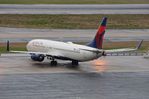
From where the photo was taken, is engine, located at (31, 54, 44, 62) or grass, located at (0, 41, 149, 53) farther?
grass, located at (0, 41, 149, 53)

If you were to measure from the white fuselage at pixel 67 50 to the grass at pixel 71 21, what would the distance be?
46.0 metres

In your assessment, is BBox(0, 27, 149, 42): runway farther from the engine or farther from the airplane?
the engine

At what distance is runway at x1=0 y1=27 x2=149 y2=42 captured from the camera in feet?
358

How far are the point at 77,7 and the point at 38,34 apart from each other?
209ft

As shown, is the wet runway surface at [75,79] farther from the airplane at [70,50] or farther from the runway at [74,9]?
the runway at [74,9]

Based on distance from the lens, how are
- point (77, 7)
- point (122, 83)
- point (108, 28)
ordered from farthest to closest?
1. point (77, 7)
2. point (108, 28)
3. point (122, 83)

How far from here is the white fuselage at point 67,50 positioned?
2872 inches

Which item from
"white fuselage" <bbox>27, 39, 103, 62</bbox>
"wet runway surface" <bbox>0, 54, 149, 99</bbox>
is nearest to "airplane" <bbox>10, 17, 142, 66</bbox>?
"white fuselage" <bbox>27, 39, 103, 62</bbox>

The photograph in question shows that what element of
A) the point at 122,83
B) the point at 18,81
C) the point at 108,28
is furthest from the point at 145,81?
the point at 108,28

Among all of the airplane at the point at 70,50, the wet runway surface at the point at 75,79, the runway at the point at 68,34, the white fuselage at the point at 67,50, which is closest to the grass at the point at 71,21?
the runway at the point at 68,34

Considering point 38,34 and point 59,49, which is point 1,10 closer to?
point 38,34

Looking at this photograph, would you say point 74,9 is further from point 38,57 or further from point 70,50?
point 70,50

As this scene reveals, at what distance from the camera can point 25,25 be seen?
427 feet

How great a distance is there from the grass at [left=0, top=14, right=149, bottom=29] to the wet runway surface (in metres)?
44.3
